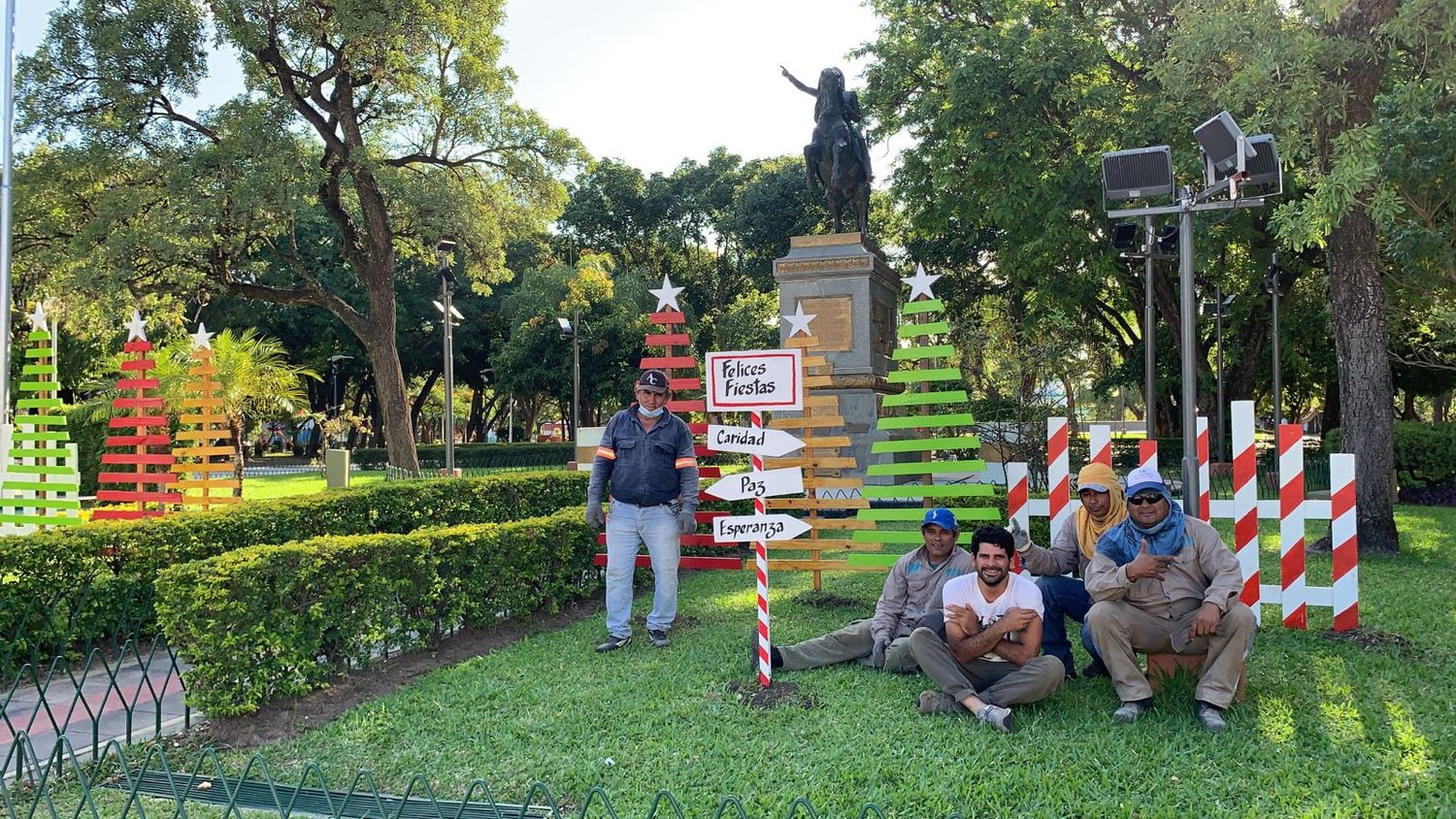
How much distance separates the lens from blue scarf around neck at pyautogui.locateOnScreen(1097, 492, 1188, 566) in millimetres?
4801

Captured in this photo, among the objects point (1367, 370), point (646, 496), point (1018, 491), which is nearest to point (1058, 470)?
point (1018, 491)

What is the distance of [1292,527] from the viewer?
6418 millimetres

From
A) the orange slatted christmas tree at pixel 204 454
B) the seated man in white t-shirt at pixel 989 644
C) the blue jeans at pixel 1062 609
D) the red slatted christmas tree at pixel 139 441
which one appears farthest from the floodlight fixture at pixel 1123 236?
the red slatted christmas tree at pixel 139 441

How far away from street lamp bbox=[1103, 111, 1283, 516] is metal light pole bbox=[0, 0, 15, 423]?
1435 cm

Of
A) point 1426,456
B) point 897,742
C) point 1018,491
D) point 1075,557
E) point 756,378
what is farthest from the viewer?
point 1426,456

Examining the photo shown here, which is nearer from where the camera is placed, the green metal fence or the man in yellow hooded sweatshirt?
the green metal fence

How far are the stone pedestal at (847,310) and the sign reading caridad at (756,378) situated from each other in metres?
8.46

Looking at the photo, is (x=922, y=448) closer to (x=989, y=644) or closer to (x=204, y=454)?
(x=989, y=644)

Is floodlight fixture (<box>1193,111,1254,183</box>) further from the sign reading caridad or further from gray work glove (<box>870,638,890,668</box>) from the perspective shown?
gray work glove (<box>870,638,890,668</box>)

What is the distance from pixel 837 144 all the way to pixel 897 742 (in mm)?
12234

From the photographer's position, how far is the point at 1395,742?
4.30 metres

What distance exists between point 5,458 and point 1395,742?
14.2m

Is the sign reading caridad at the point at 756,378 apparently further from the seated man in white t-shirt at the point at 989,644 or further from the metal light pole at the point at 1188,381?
the metal light pole at the point at 1188,381

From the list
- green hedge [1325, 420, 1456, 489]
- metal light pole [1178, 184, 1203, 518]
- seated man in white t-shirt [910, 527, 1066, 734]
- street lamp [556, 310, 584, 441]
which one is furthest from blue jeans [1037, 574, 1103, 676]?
street lamp [556, 310, 584, 441]
